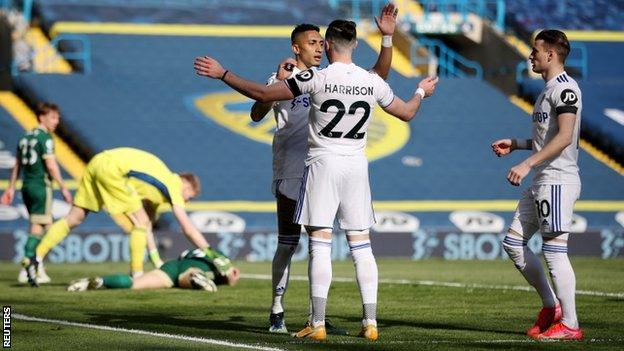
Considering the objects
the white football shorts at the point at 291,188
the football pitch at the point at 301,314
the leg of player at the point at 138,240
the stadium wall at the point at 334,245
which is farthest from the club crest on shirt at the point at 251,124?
the white football shorts at the point at 291,188

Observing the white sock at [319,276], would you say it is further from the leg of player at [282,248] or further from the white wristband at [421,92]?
the white wristband at [421,92]

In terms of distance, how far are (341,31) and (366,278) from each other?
5.39 feet

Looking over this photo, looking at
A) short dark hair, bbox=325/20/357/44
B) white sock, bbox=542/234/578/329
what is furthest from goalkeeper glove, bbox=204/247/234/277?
short dark hair, bbox=325/20/357/44

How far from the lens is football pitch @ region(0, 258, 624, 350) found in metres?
9.02

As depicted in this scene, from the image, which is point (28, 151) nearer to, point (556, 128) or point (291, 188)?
point (291, 188)

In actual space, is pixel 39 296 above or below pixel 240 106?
below

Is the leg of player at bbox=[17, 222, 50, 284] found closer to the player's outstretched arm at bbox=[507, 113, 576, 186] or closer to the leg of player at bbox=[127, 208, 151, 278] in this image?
the leg of player at bbox=[127, 208, 151, 278]

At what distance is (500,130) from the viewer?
31.2 metres

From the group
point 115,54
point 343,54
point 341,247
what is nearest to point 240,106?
point 115,54

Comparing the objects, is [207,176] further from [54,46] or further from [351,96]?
[351,96]

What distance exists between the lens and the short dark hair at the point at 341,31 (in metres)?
9.09

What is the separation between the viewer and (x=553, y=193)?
376 inches

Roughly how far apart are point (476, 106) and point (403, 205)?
5109 mm

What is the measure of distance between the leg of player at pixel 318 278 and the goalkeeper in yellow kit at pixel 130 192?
19.0 feet
